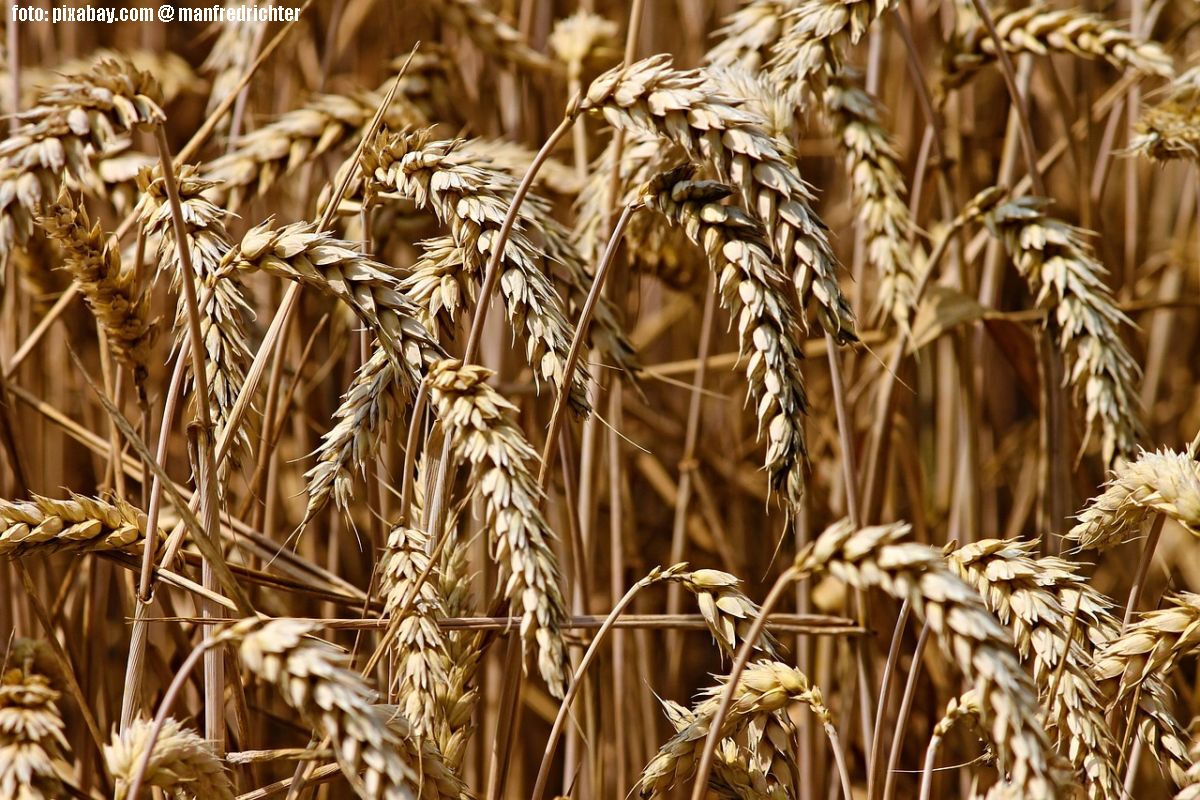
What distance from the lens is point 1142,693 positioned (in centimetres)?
118

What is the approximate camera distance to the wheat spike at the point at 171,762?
38.4 inches

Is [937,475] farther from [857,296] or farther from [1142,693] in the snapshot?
[1142,693]

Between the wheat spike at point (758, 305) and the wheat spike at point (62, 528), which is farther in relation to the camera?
Result: the wheat spike at point (62, 528)

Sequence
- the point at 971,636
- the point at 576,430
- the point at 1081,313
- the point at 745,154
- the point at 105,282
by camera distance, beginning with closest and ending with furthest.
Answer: the point at 971,636 < the point at 745,154 < the point at 105,282 < the point at 1081,313 < the point at 576,430

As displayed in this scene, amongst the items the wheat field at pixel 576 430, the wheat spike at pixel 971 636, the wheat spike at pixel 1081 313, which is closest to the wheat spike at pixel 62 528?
the wheat field at pixel 576 430

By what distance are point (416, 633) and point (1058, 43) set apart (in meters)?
1.34

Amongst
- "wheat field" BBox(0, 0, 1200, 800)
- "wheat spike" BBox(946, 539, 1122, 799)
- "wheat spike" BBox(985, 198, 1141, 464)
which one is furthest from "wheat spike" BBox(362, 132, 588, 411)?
"wheat spike" BBox(985, 198, 1141, 464)

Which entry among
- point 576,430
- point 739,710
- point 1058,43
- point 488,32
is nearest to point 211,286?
point 739,710

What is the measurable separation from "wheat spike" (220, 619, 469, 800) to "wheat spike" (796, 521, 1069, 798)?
1.37 ft

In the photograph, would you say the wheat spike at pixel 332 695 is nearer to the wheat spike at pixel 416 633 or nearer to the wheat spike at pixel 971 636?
the wheat spike at pixel 416 633

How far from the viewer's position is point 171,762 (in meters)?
0.99

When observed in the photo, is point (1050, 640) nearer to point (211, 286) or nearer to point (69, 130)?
point (211, 286)

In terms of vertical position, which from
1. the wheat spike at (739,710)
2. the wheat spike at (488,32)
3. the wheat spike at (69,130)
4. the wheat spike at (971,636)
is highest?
the wheat spike at (488,32)

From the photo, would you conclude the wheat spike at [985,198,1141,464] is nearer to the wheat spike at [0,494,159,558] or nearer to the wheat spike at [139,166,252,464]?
the wheat spike at [139,166,252,464]
